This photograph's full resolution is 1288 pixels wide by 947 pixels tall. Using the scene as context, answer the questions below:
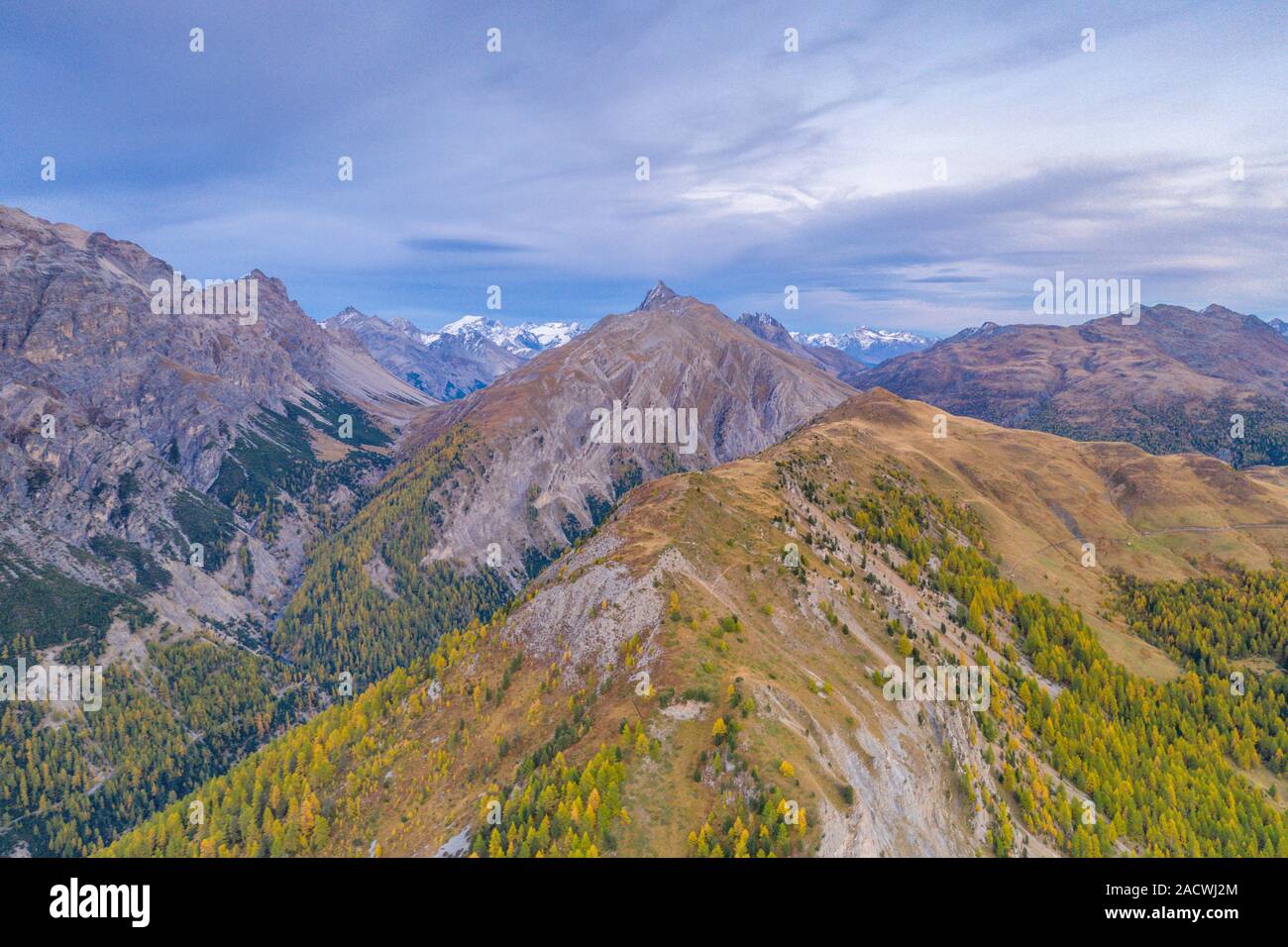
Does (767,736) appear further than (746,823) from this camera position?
Yes

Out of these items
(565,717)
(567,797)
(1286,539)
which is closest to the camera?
(567,797)

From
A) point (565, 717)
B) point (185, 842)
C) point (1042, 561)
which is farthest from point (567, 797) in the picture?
point (1042, 561)

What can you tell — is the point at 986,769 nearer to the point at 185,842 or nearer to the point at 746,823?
the point at 746,823

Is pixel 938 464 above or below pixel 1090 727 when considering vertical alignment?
above
